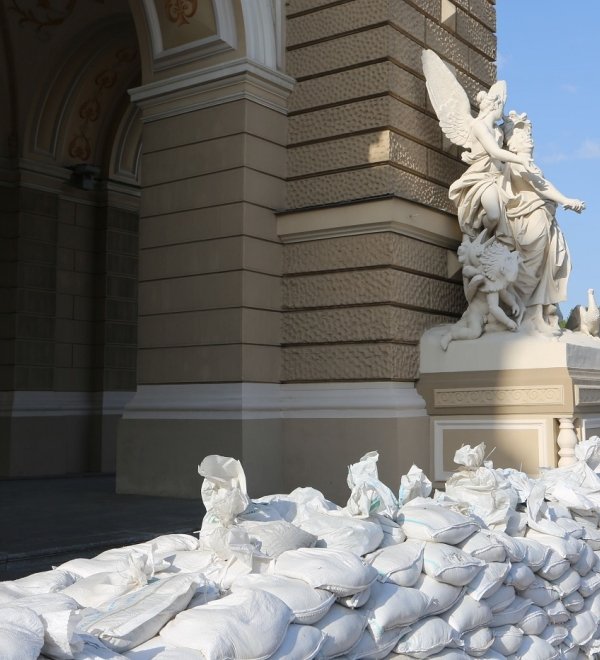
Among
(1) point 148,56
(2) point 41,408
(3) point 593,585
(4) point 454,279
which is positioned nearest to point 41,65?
(1) point 148,56

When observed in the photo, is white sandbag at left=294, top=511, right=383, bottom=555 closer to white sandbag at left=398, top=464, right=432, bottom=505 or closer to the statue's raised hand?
white sandbag at left=398, top=464, right=432, bottom=505

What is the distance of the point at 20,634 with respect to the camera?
191 cm

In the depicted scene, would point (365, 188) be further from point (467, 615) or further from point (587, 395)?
point (467, 615)

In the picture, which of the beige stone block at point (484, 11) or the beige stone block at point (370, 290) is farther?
the beige stone block at point (484, 11)

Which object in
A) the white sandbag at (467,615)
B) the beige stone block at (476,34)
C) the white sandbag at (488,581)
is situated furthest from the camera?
the beige stone block at (476,34)

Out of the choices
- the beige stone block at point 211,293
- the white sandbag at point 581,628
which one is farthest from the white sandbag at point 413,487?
the beige stone block at point 211,293

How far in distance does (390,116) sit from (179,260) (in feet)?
8.23

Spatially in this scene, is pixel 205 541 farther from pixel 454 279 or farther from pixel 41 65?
pixel 41 65

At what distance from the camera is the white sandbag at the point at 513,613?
3.59 m

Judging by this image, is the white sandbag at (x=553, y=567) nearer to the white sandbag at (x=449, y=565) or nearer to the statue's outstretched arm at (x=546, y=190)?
the white sandbag at (x=449, y=565)

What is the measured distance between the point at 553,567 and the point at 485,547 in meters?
0.55

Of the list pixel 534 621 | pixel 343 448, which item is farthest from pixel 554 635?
pixel 343 448

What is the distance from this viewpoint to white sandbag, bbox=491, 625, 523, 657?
3.54 metres

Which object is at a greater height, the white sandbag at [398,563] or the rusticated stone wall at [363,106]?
the rusticated stone wall at [363,106]
